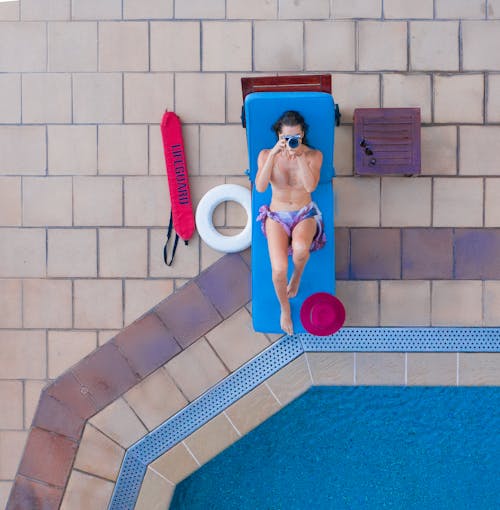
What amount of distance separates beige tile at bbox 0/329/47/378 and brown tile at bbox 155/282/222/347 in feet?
2.68

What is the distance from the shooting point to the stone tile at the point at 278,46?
10.9 feet

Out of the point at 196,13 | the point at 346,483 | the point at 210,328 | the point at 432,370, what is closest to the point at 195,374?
the point at 210,328

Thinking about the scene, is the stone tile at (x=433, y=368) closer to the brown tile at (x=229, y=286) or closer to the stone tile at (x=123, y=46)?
the brown tile at (x=229, y=286)

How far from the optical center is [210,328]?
3355 mm

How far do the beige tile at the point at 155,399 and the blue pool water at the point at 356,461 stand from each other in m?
0.52

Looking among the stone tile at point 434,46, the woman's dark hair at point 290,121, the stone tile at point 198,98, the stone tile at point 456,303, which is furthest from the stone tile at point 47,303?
the stone tile at point 434,46

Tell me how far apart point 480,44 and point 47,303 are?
323cm

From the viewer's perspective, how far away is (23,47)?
3369 mm

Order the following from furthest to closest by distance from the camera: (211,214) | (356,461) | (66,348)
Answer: (356,461) < (66,348) < (211,214)

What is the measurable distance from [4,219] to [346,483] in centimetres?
287

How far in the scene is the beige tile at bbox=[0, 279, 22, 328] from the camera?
3.41 meters

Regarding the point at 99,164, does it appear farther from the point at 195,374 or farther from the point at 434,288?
the point at 434,288

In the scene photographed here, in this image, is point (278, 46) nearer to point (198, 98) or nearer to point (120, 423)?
point (198, 98)

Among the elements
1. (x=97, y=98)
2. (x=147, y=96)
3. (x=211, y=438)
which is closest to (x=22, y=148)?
(x=97, y=98)
